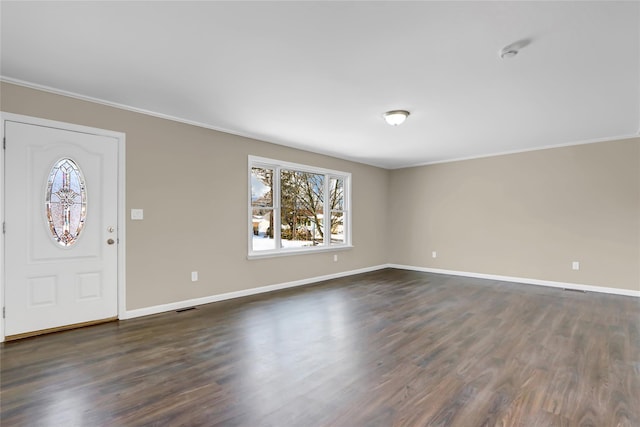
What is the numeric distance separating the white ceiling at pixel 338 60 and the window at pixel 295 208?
1142mm

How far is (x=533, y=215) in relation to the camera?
5.73m

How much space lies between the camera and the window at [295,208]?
5.18 metres

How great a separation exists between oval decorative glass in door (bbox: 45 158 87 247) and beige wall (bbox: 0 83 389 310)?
45 cm

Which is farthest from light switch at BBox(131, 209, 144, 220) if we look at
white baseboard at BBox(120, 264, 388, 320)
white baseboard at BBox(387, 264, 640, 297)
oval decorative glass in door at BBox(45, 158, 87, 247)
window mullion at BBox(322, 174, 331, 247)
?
white baseboard at BBox(387, 264, 640, 297)

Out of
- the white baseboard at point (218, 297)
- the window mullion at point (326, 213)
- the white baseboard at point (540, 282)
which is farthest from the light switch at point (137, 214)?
the white baseboard at point (540, 282)

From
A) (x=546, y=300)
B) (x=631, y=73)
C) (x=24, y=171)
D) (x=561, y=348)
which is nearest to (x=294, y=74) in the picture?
(x=24, y=171)

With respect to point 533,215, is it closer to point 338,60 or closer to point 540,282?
point 540,282

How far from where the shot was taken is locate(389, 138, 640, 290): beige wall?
500 centimetres

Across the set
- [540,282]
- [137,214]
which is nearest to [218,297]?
[137,214]

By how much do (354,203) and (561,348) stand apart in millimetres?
4426

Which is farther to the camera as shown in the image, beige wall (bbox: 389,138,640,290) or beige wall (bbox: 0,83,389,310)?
beige wall (bbox: 389,138,640,290)

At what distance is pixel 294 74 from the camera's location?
9.54 ft

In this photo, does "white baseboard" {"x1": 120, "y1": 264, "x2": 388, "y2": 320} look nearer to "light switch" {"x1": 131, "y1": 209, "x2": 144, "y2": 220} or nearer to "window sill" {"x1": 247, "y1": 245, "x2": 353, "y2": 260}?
"window sill" {"x1": 247, "y1": 245, "x2": 353, "y2": 260}

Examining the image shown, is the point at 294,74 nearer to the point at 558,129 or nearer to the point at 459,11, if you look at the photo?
the point at 459,11
